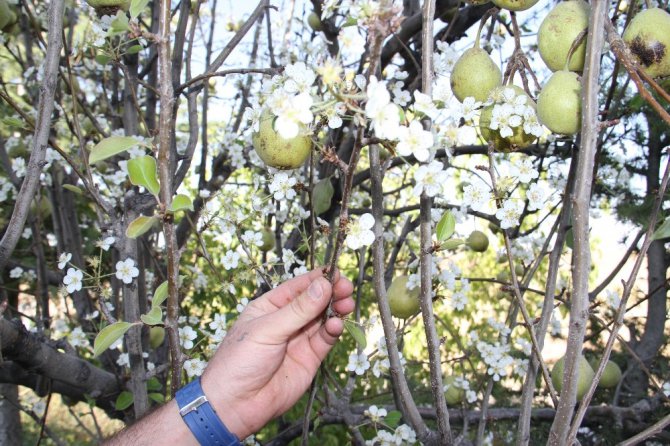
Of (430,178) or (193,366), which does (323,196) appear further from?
(430,178)

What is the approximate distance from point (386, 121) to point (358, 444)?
143 centimetres

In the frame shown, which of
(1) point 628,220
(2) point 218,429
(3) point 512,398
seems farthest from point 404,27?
(3) point 512,398

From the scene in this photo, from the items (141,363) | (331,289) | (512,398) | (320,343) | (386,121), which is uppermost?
(386,121)

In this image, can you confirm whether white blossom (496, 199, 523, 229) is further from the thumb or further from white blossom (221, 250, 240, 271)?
white blossom (221, 250, 240, 271)

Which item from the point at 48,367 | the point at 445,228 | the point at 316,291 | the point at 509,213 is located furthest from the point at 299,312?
the point at 48,367

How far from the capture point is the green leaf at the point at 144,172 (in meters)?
1.00

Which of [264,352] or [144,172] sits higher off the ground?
[144,172]

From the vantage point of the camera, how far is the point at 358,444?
6.39 feet

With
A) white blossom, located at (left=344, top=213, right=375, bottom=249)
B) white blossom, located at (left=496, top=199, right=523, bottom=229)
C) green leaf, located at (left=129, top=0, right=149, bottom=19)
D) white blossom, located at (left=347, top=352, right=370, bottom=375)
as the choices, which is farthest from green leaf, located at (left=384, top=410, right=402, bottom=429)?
green leaf, located at (left=129, top=0, right=149, bottom=19)

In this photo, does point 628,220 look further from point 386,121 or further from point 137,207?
point 386,121

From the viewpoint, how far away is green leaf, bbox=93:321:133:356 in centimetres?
112

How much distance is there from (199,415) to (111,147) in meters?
0.57

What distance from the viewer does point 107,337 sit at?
114 cm

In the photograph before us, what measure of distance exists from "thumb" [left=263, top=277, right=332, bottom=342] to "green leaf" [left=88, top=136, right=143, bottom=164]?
41 cm
